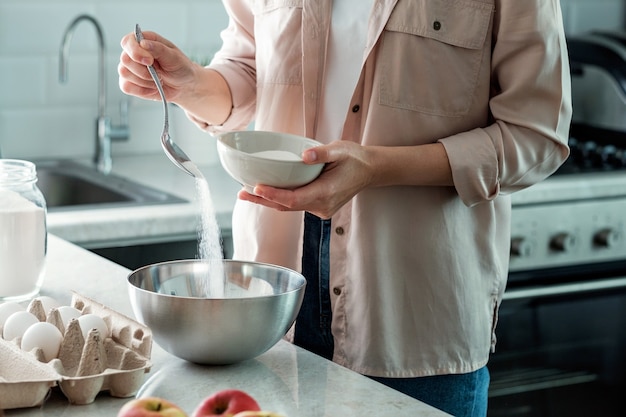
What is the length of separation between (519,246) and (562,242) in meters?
0.12

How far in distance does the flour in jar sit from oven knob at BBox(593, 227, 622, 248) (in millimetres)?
1592

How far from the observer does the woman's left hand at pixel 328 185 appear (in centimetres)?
126

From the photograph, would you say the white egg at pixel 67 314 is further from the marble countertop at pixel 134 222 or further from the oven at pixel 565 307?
the oven at pixel 565 307

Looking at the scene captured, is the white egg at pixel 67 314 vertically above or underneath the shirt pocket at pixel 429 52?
underneath

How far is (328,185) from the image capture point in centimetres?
129

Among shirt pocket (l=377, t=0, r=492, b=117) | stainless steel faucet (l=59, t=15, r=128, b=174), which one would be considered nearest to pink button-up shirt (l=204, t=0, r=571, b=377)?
shirt pocket (l=377, t=0, r=492, b=117)

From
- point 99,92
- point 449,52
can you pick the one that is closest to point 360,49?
point 449,52

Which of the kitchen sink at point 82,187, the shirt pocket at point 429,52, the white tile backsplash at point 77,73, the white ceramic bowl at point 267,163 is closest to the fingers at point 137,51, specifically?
the white ceramic bowl at point 267,163

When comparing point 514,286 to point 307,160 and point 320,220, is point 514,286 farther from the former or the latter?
point 307,160

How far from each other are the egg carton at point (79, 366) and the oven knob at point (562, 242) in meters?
1.56

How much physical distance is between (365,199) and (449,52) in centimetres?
24

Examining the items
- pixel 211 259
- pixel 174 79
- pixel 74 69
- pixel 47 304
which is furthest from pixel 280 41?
pixel 74 69

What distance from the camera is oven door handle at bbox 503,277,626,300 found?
7.88 feet

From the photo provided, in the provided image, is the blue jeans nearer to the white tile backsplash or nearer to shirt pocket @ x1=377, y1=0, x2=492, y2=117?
shirt pocket @ x1=377, y1=0, x2=492, y2=117
